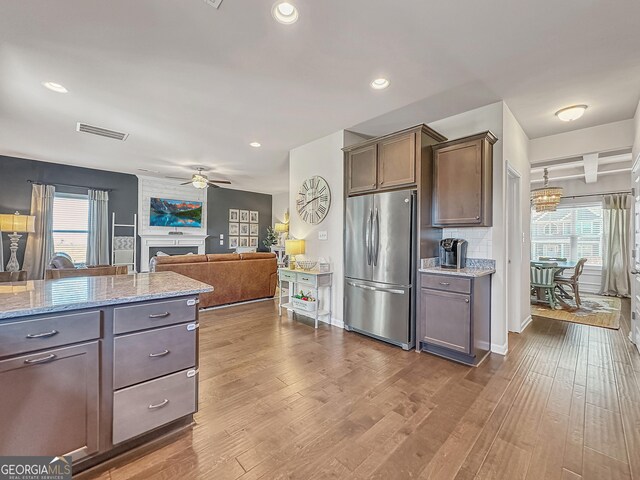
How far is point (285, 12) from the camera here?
188 centimetres

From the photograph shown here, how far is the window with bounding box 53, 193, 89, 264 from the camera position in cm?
620

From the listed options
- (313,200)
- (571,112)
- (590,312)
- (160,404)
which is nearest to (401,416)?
(160,404)

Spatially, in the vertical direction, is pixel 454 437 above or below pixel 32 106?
below

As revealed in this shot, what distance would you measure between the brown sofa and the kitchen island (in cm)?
272

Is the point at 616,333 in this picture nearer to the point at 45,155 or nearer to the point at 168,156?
the point at 168,156

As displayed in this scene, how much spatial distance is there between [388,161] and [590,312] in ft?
15.0

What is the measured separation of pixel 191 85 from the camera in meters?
2.84

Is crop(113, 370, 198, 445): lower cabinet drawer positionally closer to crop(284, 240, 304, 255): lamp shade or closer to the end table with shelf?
the end table with shelf

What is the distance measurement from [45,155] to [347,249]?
20.7ft

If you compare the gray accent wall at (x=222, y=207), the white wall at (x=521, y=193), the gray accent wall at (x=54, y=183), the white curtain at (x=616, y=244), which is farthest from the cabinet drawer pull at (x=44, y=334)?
the white curtain at (x=616, y=244)

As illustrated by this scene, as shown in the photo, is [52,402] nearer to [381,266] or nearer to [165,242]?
[381,266]

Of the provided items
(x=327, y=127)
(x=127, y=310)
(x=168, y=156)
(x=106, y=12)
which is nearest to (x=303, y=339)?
(x=127, y=310)

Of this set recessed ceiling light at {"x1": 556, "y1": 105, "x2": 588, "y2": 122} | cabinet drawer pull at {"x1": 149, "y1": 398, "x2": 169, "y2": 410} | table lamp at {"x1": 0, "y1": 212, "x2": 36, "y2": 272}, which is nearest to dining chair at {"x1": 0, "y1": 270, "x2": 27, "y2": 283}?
cabinet drawer pull at {"x1": 149, "y1": 398, "x2": 169, "y2": 410}

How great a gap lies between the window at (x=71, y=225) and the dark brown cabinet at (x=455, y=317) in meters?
7.48
